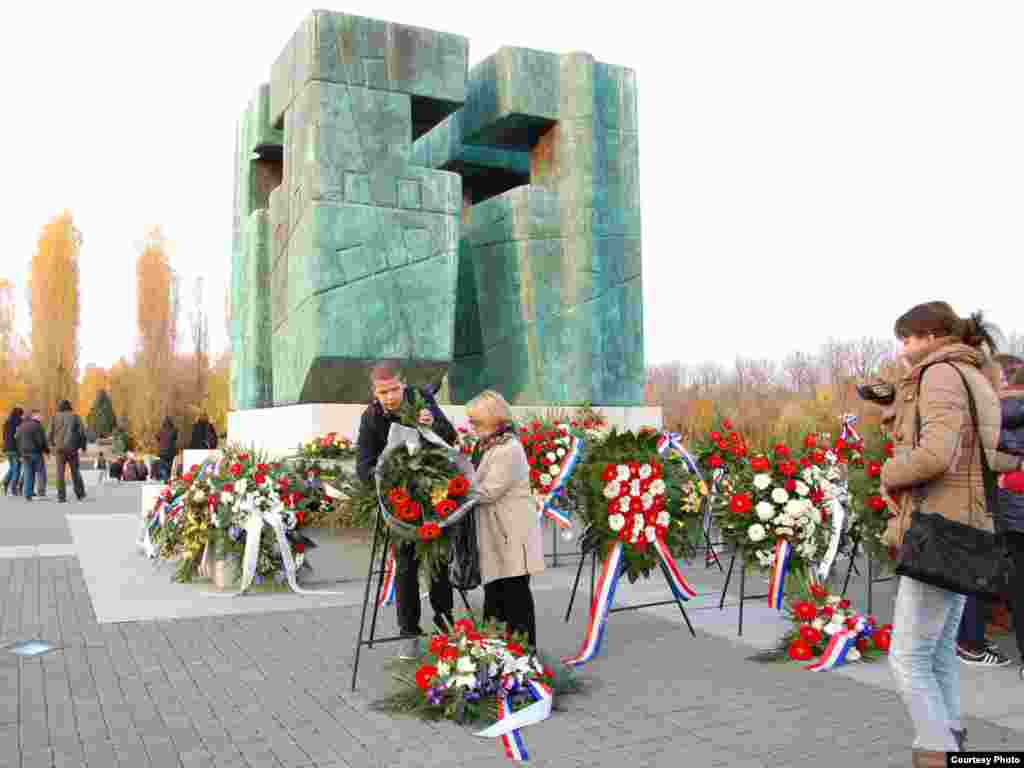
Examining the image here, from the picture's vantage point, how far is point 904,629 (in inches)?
129

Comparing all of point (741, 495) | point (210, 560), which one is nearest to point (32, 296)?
point (210, 560)

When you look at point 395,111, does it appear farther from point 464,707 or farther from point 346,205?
point 464,707

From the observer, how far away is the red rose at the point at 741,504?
6266 millimetres

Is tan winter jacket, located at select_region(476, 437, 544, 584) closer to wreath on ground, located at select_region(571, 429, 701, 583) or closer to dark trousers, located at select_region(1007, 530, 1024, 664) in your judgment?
wreath on ground, located at select_region(571, 429, 701, 583)

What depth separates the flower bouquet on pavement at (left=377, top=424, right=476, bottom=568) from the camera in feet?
15.2

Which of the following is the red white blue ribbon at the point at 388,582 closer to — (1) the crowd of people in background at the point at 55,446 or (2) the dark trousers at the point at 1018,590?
(2) the dark trousers at the point at 1018,590

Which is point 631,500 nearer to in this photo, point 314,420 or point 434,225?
point 314,420

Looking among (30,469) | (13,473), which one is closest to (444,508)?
(30,469)

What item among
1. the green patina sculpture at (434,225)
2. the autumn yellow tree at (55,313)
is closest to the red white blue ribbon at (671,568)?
the green patina sculpture at (434,225)

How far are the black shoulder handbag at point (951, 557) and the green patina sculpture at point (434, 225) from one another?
10712 millimetres

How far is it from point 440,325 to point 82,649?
8582 mm

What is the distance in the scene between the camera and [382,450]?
5258mm

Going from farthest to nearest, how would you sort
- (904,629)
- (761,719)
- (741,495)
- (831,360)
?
(831,360) < (741,495) < (761,719) < (904,629)

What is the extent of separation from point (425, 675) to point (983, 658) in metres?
3.45
